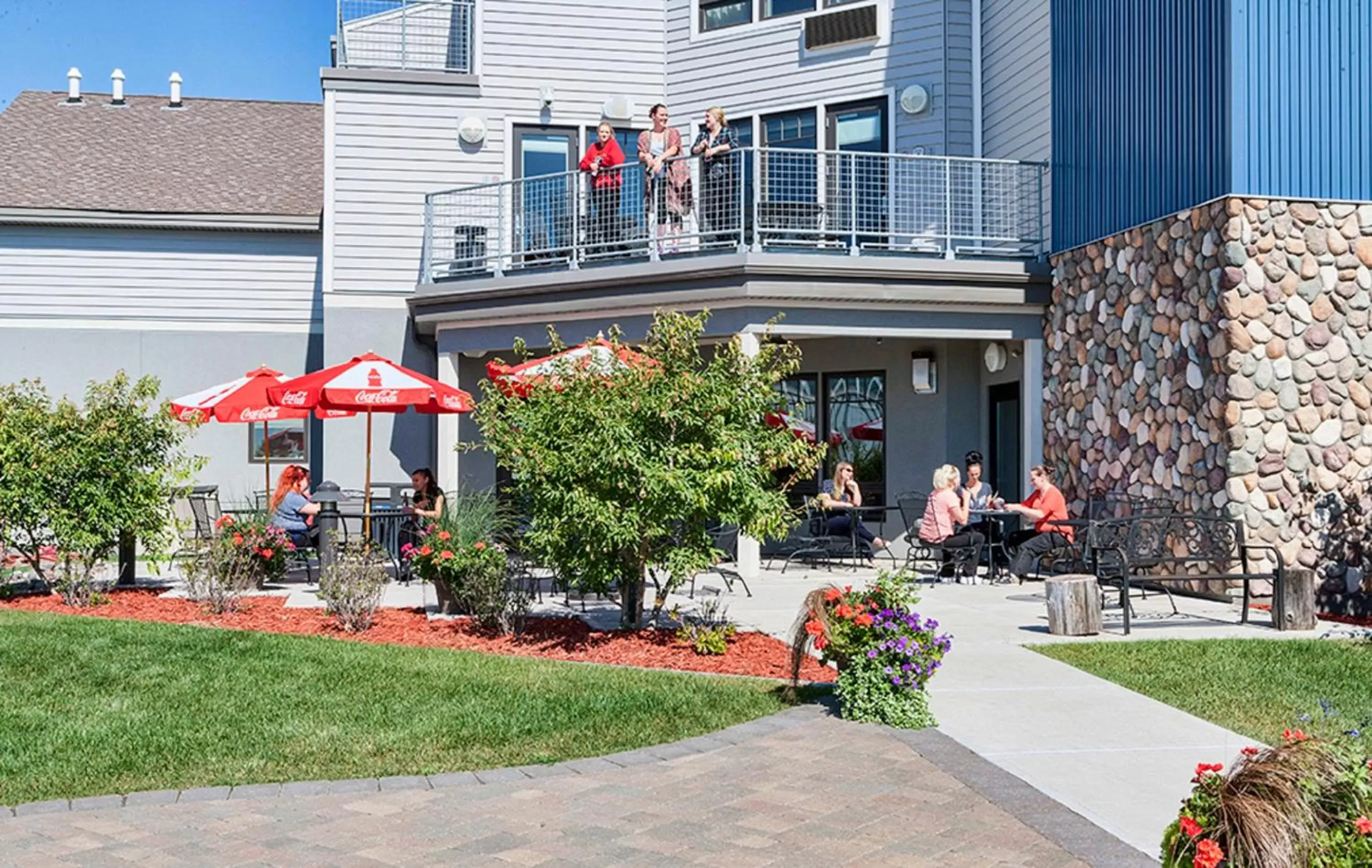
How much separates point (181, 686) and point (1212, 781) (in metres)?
6.16

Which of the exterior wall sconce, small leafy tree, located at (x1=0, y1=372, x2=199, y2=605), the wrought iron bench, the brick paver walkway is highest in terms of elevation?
the exterior wall sconce

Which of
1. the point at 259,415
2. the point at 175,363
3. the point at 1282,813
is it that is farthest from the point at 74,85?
the point at 1282,813

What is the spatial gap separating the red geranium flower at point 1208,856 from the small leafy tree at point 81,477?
1065 cm

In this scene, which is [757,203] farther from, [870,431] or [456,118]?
[456,118]

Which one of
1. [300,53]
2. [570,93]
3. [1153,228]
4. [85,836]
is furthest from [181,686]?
[300,53]

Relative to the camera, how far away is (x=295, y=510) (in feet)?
46.5

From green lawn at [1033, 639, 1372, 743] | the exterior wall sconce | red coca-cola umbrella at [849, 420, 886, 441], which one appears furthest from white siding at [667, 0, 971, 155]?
green lawn at [1033, 639, 1372, 743]

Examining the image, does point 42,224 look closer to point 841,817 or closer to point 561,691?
point 561,691

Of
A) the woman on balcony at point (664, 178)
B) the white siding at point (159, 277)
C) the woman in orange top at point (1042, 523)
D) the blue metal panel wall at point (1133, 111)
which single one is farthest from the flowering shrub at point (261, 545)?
the blue metal panel wall at point (1133, 111)

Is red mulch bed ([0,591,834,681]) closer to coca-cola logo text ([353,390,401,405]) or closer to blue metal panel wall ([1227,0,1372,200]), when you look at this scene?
coca-cola logo text ([353,390,401,405])

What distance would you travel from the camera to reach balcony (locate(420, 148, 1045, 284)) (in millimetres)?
15031

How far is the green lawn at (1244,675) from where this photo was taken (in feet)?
24.3

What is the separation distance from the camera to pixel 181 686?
8062 millimetres

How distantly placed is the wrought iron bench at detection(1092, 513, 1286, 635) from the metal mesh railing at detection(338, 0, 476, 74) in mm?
11097
